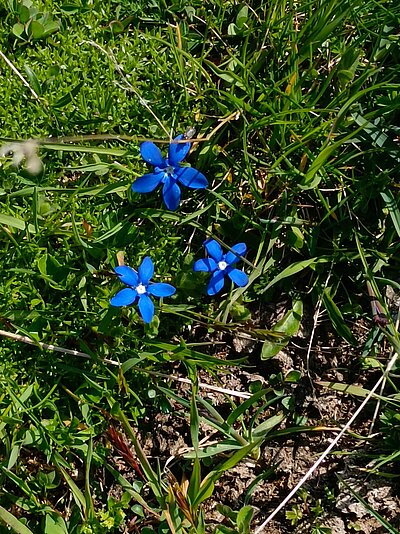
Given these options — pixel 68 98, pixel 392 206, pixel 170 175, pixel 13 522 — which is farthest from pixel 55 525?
pixel 392 206

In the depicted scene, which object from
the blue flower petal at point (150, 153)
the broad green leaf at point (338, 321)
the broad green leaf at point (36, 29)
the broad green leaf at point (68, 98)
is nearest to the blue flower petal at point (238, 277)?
the broad green leaf at point (338, 321)

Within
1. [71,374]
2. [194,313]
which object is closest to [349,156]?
[194,313]

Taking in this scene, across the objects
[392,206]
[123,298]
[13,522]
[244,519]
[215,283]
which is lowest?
[13,522]

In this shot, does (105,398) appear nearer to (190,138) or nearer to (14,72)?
(190,138)

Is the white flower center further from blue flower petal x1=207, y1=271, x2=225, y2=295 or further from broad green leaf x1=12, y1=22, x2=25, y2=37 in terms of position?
broad green leaf x1=12, y1=22, x2=25, y2=37

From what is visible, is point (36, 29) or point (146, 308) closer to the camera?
point (146, 308)

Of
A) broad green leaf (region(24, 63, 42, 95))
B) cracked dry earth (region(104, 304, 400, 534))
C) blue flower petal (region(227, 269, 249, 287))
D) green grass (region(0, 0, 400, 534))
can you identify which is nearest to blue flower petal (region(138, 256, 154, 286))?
green grass (region(0, 0, 400, 534))

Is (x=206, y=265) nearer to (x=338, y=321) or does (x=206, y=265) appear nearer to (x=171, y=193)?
(x=171, y=193)
